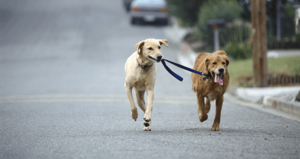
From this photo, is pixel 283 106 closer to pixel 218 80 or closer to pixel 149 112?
pixel 218 80

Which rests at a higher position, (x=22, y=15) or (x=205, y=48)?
(x=22, y=15)

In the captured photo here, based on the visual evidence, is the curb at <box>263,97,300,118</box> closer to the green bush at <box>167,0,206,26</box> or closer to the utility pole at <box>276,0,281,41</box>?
the utility pole at <box>276,0,281,41</box>

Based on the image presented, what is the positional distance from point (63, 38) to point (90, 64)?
29.1 ft

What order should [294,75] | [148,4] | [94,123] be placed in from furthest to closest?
1. [148,4]
2. [294,75]
3. [94,123]

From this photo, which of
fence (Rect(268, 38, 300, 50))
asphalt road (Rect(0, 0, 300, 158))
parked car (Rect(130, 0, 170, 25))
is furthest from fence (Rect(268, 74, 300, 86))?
parked car (Rect(130, 0, 170, 25))

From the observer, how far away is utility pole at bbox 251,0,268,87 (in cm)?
1359

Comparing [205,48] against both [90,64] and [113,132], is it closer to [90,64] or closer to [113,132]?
[90,64]

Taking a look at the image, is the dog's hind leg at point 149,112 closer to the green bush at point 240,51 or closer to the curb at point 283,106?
the curb at point 283,106

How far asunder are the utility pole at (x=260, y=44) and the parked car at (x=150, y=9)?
672 inches

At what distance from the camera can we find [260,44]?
1370 cm

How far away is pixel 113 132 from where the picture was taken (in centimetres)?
723

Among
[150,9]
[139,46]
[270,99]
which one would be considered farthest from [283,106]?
[150,9]

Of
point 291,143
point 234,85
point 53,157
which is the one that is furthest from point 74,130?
point 234,85

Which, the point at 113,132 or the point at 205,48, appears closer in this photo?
the point at 113,132
